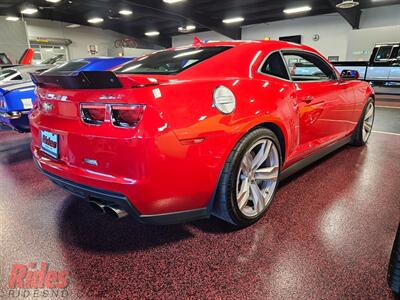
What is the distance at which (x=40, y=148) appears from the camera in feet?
6.00

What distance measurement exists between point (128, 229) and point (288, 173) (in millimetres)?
1315

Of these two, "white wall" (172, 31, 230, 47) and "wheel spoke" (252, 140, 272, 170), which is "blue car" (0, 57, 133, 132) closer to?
"wheel spoke" (252, 140, 272, 170)

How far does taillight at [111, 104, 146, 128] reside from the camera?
4.34 feet

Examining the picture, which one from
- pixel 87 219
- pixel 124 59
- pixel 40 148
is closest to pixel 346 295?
pixel 87 219

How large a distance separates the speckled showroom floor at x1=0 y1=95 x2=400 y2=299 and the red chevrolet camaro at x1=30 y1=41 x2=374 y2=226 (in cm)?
23

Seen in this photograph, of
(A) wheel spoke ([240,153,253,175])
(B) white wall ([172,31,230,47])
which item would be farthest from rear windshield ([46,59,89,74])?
(B) white wall ([172,31,230,47])

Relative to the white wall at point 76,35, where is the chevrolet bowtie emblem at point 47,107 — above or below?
below

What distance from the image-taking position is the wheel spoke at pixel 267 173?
193 cm

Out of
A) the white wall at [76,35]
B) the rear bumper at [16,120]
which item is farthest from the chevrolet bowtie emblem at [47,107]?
the white wall at [76,35]

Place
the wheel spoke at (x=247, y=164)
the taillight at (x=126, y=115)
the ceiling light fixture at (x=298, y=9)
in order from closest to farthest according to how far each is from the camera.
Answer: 1. the taillight at (x=126, y=115)
2. the wheel spoke at (x=247, y=164)
3. the ceiling light fixture at (x=298, y=9)

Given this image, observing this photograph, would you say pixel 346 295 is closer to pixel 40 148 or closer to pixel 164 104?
pixel 164 104

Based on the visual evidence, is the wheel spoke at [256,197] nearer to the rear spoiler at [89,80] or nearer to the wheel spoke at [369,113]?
the rear spoiler at [89,80]

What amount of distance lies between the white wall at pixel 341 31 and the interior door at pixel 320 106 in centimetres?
1116

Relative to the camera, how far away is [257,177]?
1.92 metres
